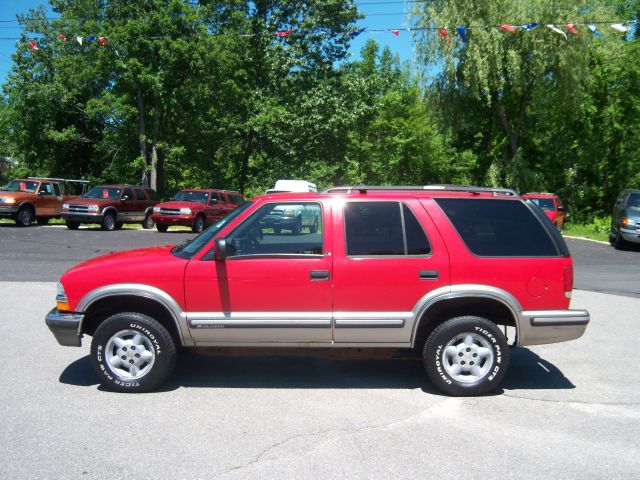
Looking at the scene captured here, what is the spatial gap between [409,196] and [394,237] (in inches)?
17.1

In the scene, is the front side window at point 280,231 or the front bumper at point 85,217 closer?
the front side window at point 280,231

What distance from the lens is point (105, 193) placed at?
984 inches

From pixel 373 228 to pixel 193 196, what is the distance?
21.4 metres

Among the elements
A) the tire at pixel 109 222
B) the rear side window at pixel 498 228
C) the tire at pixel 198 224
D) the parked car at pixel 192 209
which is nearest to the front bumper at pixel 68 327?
the rear side window at pixel 498 228

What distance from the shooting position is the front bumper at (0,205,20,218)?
922 inches

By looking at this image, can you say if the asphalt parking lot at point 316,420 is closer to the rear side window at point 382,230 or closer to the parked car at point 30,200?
the rear side window at point 382,230

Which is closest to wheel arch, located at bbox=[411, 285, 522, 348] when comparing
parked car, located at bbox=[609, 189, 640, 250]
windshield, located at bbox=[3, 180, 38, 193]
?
parked car, located at bbox=[609, 189, 640, 250]

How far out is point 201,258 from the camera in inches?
205

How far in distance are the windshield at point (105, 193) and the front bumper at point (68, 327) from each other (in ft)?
67.6

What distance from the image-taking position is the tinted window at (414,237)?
5.28 m

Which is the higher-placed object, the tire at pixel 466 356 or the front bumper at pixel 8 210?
the front bumper at pixel 8 210

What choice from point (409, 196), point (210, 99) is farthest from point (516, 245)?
point (210, 99)

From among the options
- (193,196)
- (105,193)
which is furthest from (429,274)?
(105,193)

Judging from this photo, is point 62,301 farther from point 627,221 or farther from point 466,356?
point 627,221
